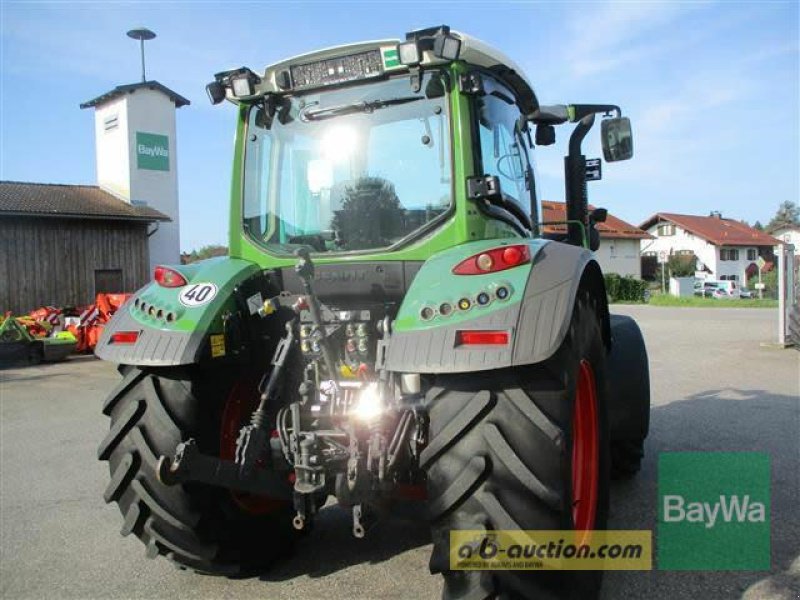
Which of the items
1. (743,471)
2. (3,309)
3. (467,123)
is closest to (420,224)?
(467,123)

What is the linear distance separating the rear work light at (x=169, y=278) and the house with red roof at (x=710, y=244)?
58830mm

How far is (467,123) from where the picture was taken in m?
3.11

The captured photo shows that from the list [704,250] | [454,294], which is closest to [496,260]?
[454,294]

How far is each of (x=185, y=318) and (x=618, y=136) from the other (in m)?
2.99

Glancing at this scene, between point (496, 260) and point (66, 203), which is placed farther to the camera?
point (66, 203)

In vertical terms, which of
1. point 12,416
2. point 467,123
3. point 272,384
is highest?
point 467,123

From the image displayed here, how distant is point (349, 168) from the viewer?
11.2ft

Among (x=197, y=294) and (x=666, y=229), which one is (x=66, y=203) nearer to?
(x=197, y=294)

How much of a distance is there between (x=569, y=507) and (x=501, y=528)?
0.29 meters

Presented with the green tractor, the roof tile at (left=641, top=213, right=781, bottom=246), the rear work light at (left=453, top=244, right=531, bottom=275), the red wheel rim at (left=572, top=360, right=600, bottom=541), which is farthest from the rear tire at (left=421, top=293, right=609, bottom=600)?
the roof tile at (left=641, top=213, right=781, bottom=246)

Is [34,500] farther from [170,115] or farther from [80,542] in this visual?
[170,115]

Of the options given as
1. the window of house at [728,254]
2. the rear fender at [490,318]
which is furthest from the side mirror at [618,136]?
the window of house at [728,254]

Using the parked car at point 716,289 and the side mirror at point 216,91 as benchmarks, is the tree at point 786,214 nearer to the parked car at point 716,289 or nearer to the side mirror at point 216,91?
the parked car at point 716,289

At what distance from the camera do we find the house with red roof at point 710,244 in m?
58.4
